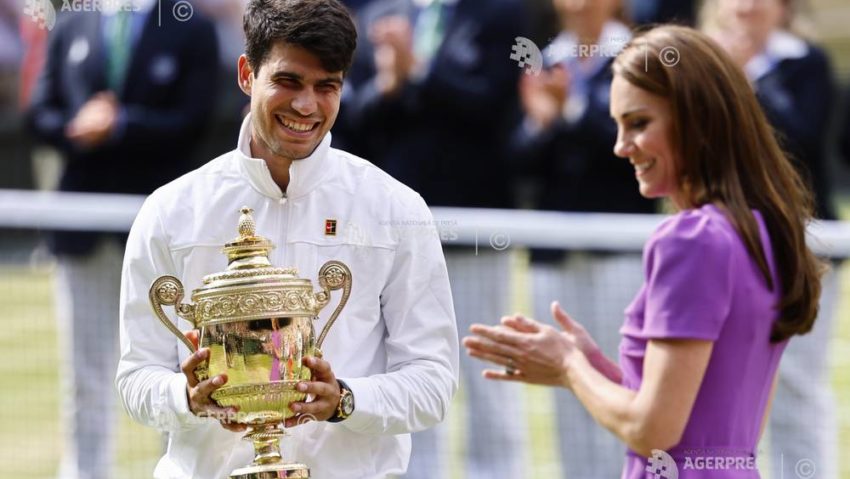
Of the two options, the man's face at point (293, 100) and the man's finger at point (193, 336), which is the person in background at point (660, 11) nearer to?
the man's face at point (293, 100)

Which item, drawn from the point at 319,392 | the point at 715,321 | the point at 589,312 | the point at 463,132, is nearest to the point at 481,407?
the point at 589,312

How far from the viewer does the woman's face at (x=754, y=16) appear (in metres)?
5.92

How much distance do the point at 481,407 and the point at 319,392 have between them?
3.33 m

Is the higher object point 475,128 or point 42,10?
point 42,10

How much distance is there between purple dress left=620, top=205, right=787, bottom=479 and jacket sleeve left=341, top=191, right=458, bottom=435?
404mm

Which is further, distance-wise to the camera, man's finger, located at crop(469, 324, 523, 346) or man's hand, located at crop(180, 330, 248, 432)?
man's finger, located at crop(469, 324, 523, 346)

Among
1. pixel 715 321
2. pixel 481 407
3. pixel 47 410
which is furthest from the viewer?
pixel 47 410

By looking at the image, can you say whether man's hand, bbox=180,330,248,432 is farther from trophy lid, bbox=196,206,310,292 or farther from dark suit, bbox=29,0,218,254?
dark suit, bbox=29,0,218,254

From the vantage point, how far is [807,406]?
18.9 ft

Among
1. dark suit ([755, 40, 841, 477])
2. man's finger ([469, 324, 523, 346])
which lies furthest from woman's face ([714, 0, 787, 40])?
man's finger ([469, 324, 523, 346])

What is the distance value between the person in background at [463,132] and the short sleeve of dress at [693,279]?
294 cm

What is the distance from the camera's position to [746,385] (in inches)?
126

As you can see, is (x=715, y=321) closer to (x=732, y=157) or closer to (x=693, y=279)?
(x=693, y=279)

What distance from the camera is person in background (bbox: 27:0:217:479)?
248 inches
